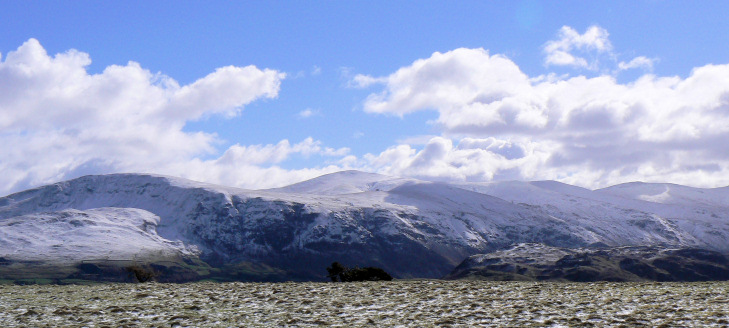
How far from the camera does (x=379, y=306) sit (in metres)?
35.7

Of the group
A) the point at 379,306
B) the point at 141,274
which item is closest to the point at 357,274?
the point at 141,274

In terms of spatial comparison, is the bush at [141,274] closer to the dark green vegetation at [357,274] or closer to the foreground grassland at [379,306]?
the dark green vegetation at [357,274]

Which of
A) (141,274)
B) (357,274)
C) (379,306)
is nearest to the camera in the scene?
Result: (379,306)

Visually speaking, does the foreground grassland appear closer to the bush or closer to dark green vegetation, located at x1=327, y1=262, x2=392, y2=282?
the bush

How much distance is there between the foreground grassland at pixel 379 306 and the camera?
30891 mm

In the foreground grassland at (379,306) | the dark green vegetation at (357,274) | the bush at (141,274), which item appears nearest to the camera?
the foreground grassland at (379,306)

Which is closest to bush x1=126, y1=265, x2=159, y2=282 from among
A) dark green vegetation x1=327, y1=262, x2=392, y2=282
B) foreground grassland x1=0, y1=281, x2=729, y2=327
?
dark green vegetation x1=327, y1=262, x2=392, y2=282

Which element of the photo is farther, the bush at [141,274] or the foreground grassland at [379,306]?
the bush at [141,274]

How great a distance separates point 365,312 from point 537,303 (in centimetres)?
916

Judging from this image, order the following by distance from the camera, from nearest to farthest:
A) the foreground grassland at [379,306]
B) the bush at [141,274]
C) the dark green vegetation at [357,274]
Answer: the foreground grassland at [379,306] < the bush at [141,274] < the dark green vegetation at [357,274]

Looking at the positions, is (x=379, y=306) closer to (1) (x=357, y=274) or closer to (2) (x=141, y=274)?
(1) (x=357, y=274)

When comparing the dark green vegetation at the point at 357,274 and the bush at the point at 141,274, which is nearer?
the bush at the point at 141,274

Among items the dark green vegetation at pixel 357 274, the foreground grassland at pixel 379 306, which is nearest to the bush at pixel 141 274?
the dark green vegetation at pixel 357 274

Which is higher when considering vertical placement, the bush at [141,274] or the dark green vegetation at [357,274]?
the bush at [141,274]
